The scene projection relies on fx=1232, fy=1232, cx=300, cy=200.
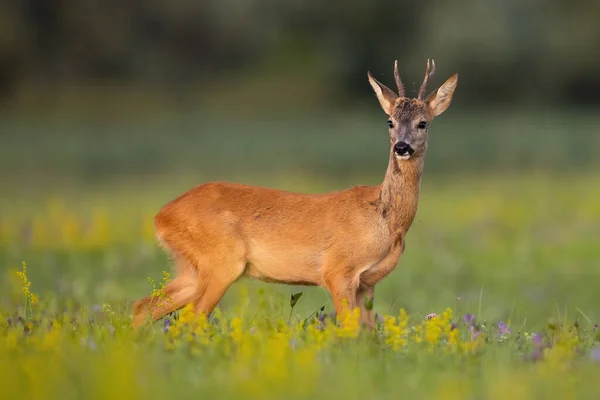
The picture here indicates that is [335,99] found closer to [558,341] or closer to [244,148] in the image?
[244,148]

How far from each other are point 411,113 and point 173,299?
7.13 ft

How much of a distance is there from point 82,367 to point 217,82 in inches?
1549

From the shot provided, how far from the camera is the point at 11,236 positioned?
1747cm

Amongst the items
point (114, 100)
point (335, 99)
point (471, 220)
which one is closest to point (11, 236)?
point (471, 220)

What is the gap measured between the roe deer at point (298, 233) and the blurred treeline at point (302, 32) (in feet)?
98.1

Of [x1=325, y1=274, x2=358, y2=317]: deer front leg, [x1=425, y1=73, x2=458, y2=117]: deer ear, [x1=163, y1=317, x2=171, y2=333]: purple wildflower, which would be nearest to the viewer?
[x1=163, y1=317, x2=171, y2=333]: purple wildflower

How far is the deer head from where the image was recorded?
345 inches

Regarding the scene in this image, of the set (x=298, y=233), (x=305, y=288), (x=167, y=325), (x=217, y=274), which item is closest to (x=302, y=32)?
(x=305, y=288)

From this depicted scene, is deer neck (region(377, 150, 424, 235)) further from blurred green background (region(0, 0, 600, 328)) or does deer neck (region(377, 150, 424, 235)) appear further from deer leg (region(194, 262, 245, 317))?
blurred green background (region(0, 0, 600, 328))

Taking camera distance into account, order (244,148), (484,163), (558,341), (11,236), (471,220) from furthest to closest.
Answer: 1. (244,148)
2. (484,163)
3. (471,220)
4. (11,236)
5. (558,341)

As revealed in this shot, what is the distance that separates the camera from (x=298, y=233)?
8.88 metres

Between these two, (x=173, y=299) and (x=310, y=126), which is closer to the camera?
(x=173, y=299)

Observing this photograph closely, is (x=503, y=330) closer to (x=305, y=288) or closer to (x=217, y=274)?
(x=217, y=274)

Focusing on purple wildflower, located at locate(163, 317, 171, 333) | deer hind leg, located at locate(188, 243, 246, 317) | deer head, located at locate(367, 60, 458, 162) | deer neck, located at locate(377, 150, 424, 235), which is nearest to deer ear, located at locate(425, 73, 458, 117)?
deer head, located at locate(367, 60, 458, 162)
